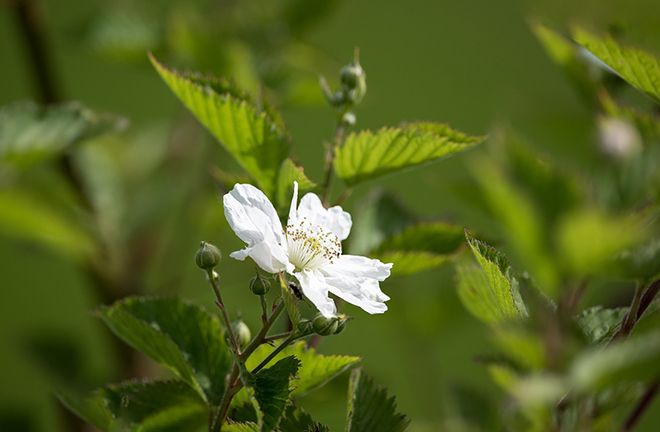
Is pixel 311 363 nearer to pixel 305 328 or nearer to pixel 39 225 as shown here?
pixel 305 328

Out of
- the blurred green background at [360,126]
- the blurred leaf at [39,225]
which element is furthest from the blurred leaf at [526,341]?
the blurred leaf at [39,225]

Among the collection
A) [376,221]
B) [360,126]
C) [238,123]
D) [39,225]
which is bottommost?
[360,126]

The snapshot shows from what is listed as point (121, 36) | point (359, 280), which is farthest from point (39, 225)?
point (359, 280)

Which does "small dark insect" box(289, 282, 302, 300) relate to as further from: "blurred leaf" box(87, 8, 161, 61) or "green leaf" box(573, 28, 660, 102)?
"blurred leaf" box(87, 8, 161, 61)

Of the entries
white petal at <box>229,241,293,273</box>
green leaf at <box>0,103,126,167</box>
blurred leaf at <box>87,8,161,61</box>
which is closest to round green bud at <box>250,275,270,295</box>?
white petal at <box>229,241,293,273</box>

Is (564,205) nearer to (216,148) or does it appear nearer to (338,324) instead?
(338,324)

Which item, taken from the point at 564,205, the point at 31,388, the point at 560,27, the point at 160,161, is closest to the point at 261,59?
the point at 160,161
